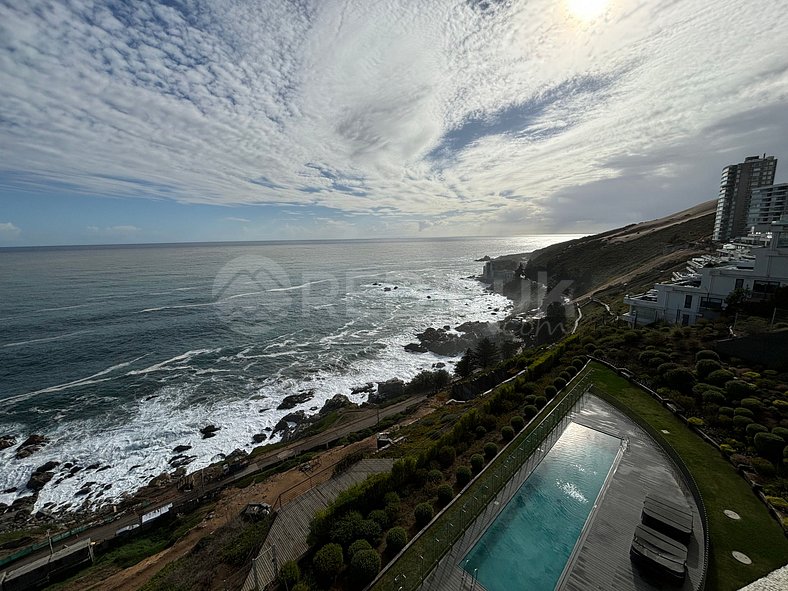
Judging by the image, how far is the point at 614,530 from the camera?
1311cm

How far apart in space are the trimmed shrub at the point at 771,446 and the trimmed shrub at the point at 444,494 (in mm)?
15407

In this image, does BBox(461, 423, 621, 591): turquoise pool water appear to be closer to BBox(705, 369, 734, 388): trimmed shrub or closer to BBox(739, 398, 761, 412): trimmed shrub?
BBox(739, 398, 761, 412): trimmed shrub

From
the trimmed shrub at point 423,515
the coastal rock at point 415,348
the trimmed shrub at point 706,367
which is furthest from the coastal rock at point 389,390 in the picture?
the trimmed shrub at point 706,367

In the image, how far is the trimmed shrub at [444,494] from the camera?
1505 centimetres

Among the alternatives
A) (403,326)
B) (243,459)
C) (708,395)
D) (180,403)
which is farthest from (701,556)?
(403,326)

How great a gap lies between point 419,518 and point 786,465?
17.1 meters

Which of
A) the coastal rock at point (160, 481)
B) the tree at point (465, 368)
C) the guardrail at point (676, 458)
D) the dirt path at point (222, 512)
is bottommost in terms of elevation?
the coastal rock at point (160, 481)

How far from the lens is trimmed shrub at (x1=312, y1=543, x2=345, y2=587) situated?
12008 millimetres

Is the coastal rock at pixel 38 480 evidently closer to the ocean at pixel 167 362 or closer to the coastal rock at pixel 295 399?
the ocean at pixel 167 362

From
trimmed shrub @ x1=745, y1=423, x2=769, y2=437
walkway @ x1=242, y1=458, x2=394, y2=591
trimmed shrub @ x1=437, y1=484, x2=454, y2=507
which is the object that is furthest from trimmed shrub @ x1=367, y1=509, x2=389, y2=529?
trimmed shrub @ x1=745, y1=423, x2=769, y2=437

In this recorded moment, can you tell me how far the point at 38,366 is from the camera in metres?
46.6

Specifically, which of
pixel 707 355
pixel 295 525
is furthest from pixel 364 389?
pixel 707 355

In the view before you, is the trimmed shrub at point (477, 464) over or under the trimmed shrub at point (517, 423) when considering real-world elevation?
under

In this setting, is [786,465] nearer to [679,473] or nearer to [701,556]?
[679,473]
